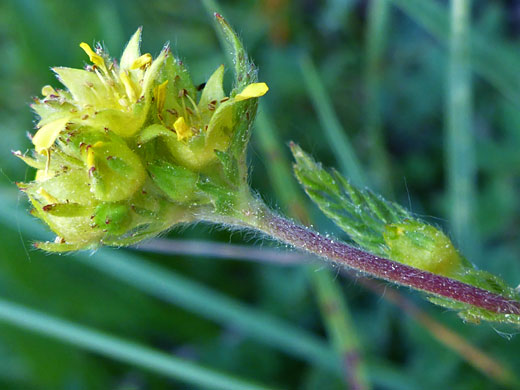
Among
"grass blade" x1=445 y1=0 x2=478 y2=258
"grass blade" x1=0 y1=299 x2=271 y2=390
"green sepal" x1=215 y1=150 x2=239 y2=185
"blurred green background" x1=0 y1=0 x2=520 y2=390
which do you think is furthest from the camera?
"blurred green background" x1=0 y1=0 x2=520 y2=390

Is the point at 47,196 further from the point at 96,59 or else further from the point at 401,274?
the point at 401,274

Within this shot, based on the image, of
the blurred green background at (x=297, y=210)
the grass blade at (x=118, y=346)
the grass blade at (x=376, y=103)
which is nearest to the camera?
the grass blade at (x=118, y=346)

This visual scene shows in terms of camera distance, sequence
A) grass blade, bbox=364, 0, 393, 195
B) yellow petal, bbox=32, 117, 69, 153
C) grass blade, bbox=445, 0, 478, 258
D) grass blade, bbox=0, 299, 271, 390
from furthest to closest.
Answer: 1. grass blade, bbox=364, 0, 393, 195
2. grass blade, bbox=445, 0, 478, 258
3. grass blade, bbox=0, 299, 271, 390
4. yellow petal, bbox=32, 117, 69, 153

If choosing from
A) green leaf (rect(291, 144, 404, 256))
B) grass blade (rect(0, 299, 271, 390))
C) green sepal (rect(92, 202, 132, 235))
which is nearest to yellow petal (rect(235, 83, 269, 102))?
green leaf (rect(291, 144, 404, 256))

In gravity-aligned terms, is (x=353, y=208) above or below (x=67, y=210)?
above

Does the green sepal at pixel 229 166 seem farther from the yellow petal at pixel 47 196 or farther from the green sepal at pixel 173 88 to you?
the yellow petal at pixel 47 196

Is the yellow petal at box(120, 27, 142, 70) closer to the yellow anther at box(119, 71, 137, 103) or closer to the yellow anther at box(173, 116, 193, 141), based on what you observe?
the yellow anther at box(119, 71, 137, 103)

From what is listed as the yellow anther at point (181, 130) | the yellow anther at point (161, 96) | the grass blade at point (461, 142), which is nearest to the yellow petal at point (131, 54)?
the yellow anther at point (161, 96)

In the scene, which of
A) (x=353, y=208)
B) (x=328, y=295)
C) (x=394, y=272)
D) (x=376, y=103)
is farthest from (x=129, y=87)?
(x=376, y=103)
